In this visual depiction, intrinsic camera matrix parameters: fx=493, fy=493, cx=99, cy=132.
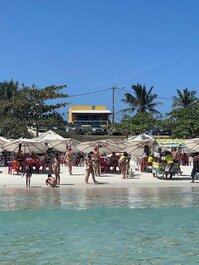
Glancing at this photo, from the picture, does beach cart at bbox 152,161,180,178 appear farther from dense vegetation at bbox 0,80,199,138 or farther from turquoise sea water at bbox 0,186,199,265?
dense vegetation at bbox 0,80,199,138

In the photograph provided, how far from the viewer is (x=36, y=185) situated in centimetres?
2261

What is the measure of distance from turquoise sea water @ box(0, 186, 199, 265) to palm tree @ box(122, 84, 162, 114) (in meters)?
50.8

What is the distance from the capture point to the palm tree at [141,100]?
7119 cm

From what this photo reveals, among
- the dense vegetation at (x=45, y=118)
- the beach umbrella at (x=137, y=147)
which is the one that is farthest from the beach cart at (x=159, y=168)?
the dense vegetation at (x=45, y=118)

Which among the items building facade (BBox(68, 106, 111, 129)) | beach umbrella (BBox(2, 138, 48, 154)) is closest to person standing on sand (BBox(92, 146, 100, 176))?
beach umbrella (BBox(2, 138, 48, 154))

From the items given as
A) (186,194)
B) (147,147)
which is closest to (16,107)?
(147,147)

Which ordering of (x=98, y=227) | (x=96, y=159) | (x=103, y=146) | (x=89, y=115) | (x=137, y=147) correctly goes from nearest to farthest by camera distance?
(x=98, y=227), (x=96, y=159), (x=103, y=146), (x=137, y=147), (x=89, y=115)

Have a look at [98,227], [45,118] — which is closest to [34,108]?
[45,118]

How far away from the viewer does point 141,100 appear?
71188 millimetres

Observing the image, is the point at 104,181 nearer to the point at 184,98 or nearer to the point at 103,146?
the point at 103,146

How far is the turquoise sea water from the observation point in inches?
393

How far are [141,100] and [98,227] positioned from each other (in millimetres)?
58772

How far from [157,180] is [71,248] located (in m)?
15.2

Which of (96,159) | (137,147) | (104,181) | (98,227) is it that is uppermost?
(137,147)
